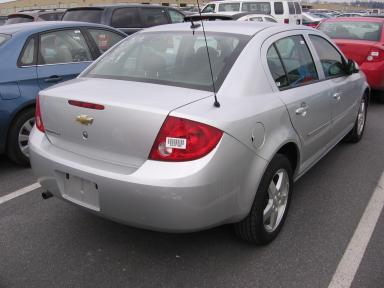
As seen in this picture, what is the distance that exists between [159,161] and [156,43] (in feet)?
4.57

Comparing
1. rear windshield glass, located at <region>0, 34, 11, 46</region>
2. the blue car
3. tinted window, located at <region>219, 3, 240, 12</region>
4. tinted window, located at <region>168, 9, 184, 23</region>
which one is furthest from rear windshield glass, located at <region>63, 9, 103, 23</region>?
tinted window, located at <region>219, 3, 240, 12</region>

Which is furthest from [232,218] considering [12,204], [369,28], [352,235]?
[369,28]

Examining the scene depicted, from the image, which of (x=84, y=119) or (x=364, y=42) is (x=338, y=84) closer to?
(x=84, y=119)

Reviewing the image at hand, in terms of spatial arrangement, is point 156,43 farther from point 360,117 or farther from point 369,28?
point 369,28

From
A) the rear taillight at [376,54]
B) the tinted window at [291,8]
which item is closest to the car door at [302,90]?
the rear taillight at [376,54]

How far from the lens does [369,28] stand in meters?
8.05

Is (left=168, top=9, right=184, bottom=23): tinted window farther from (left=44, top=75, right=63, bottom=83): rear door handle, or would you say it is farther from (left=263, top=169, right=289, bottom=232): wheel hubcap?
(left=263, top=169, right=289, bottom=232): wheel hubcap

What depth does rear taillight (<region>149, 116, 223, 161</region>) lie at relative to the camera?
2.49m

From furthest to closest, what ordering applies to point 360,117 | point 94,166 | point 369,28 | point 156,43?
1. point 369,28
2. point 360,117
3. point 156,43
4. point 94,166

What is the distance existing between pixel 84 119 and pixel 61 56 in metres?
2.74

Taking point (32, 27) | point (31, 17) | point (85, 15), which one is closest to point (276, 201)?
point (32, 27)

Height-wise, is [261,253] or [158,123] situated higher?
[158,123]

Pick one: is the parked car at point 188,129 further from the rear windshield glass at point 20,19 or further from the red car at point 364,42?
the rear windshield glass at point 20,19

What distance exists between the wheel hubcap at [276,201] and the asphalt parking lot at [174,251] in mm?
154
